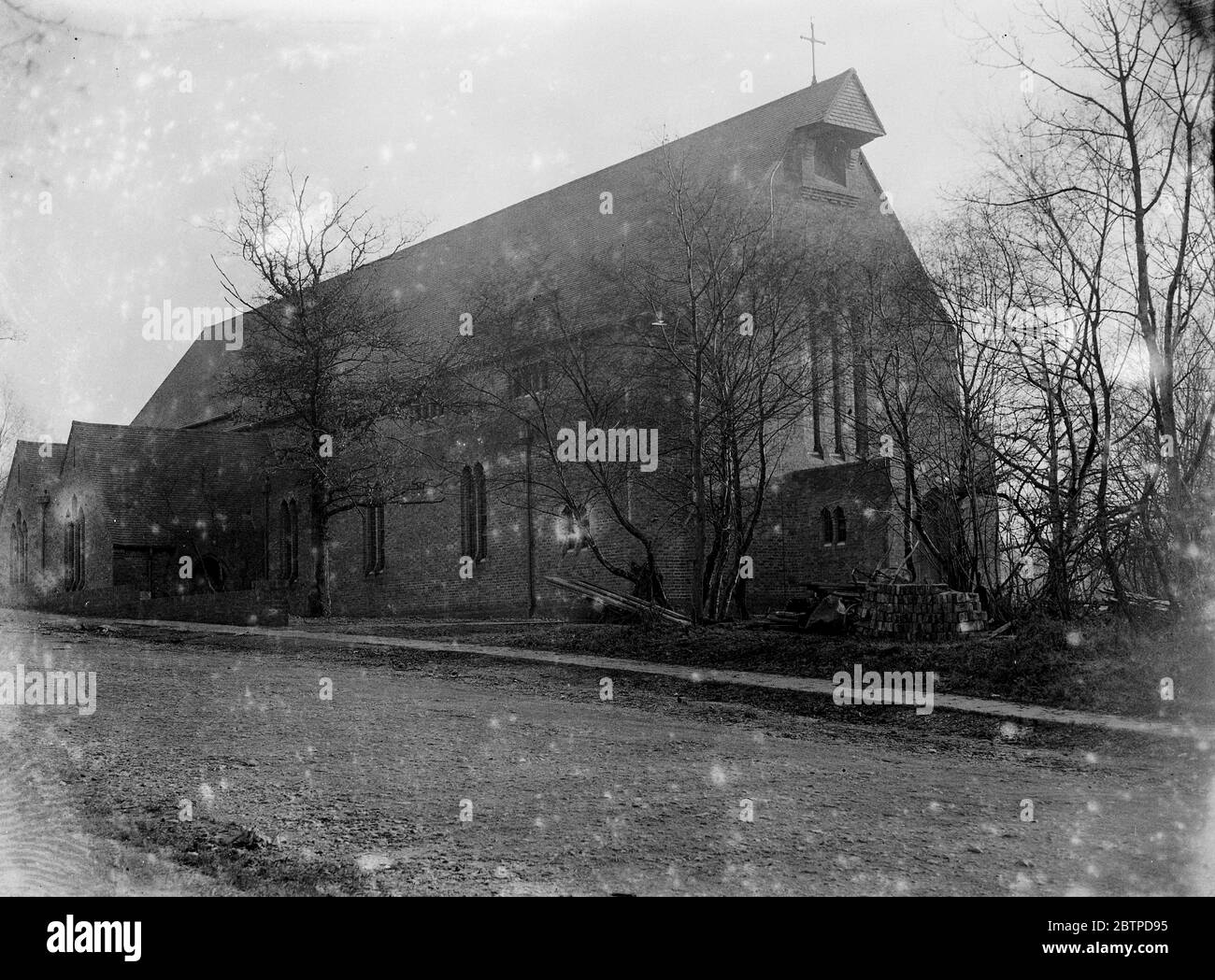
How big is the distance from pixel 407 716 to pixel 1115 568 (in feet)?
35.1

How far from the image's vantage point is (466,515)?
113ft

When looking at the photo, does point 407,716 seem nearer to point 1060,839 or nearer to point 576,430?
point 1060,839

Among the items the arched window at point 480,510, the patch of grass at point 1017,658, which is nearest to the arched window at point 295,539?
the arched window at point 480,510

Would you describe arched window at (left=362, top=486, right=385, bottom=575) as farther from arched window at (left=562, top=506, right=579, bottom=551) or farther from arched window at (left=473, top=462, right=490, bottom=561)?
arched window at (left=562, top=506, right=579, bottom=551)

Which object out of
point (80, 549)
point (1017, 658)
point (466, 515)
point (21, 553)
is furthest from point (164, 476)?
point (1017, 658)

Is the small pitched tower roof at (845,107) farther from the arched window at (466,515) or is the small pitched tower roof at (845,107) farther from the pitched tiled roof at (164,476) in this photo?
the pitched tiled roof at (164,476)

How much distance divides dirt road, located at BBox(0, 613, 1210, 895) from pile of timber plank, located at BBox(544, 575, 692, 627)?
8.90m

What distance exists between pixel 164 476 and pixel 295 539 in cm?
545

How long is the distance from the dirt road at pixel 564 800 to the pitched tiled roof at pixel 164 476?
29310 millimetres

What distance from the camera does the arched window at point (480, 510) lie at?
33.7 m

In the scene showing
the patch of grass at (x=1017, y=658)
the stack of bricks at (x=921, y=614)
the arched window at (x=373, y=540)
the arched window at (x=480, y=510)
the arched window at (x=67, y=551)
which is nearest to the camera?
the patch of grass at (x=1017, y=658)

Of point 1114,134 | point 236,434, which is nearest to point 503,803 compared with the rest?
point 1114,134

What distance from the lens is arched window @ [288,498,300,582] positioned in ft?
140

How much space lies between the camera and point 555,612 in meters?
30.0
